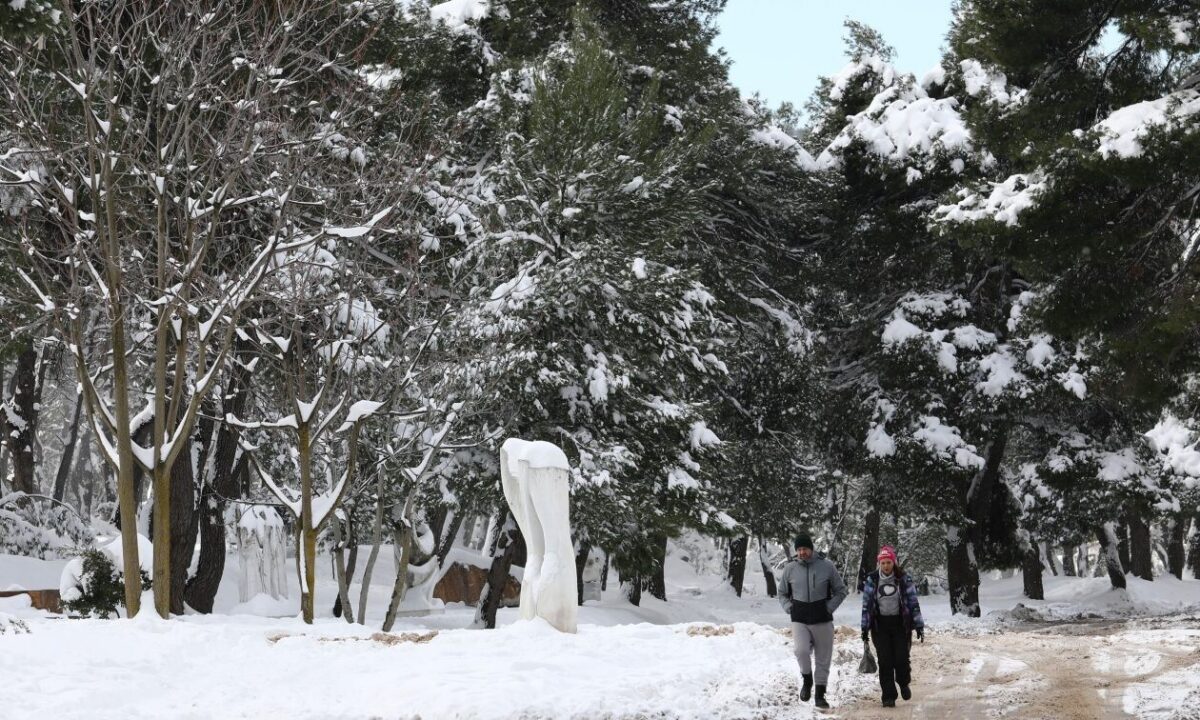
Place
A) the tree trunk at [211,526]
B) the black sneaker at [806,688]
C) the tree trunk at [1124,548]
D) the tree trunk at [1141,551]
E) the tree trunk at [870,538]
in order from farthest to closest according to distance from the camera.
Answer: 1. the tree trunk at [1124,548]
2. the tree trunk at [1141,551]
3. the tree trunk at [870,538]
4. the tree trunk at [211,526]
5. the black sneaker at [806,688]

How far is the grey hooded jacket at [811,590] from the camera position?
9.25 metres

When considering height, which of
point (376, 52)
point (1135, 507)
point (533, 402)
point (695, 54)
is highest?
point (695, 54)

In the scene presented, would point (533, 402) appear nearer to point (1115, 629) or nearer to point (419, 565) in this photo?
point (419, 565)

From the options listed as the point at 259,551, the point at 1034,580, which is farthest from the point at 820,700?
the point at 1034,580

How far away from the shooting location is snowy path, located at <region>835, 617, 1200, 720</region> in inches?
338

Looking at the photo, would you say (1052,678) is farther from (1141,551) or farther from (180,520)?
(1141,551)

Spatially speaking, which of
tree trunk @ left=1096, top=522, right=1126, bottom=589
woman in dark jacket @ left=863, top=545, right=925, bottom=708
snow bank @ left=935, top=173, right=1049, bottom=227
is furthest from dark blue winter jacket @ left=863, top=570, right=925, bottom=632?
tree trunk @ left=1096, top=522, right=1126, bottom=589

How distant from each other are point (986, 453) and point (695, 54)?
10.7m

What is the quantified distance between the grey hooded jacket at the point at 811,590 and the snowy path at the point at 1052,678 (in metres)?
0.78

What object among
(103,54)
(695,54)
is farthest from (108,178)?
(695,54)

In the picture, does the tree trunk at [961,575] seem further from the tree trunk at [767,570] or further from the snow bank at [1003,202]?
the tree trunk at [767,570]

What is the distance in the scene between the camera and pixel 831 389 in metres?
25.5

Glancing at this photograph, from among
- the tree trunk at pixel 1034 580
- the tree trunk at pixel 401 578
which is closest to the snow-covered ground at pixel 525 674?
the tree trunk at pixel 401 578

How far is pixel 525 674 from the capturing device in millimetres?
9102
